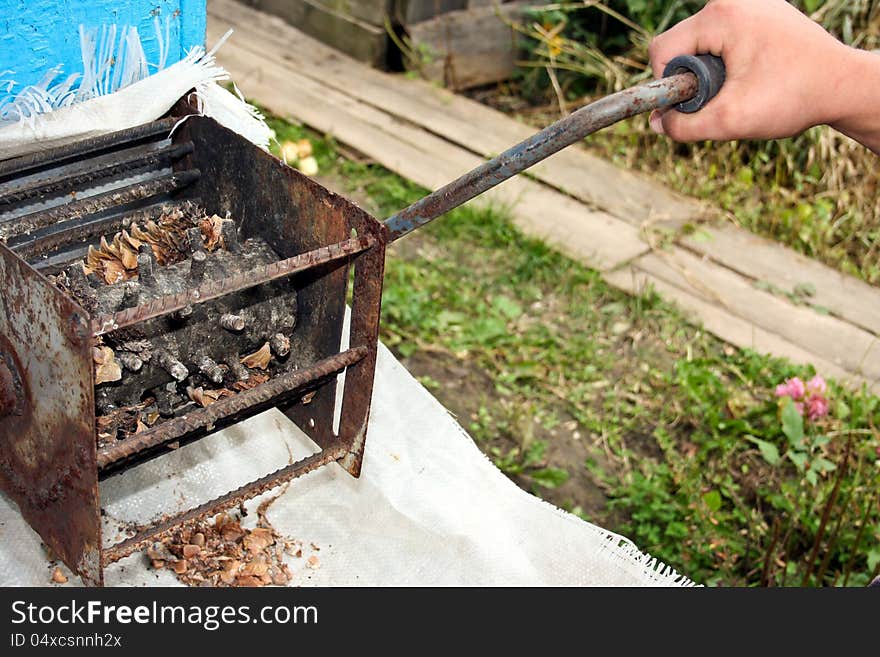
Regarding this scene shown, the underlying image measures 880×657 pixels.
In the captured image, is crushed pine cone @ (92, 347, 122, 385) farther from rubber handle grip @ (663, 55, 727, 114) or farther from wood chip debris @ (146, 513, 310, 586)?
rubber handle grip @ (663, 55, 727, 114)

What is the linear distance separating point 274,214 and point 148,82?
0.40 metres

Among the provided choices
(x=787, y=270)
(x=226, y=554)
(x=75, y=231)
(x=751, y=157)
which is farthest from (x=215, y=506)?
(x=751, y=157)

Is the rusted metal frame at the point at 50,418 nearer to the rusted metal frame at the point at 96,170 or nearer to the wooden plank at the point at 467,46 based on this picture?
the rusted metal frame at the point at 96,170

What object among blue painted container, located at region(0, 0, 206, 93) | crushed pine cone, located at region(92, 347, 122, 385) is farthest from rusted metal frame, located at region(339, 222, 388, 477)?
blue painted container, located at region(0, 0, 206, 93)

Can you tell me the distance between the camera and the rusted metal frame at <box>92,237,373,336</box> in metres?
1.45

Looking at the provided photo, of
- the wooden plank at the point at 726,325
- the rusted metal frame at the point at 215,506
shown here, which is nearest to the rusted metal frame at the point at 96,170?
the rusted metal frame at the point at 215,506

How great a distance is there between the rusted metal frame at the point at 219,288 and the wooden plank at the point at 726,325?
2.13 m

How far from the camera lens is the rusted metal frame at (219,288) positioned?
1.45 meters

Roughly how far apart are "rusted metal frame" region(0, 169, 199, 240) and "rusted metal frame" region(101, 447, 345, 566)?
0.57 meters

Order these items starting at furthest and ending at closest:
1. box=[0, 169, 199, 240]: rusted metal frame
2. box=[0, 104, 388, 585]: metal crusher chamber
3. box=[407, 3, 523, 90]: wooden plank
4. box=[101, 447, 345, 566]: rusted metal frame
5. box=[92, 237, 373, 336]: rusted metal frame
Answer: box=[407, 3, 523, 90]: wooden plank < box=[0, 169, 199, 240]: rusted metal frame < box=[101, 447, 345, 566]: rusted metal frame < box=[0, 104, 388, 585]: metal crusher chamber < box=[92, 237, 373, 336]: rusted metal frame

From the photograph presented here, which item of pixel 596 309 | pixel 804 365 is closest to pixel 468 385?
pixel 596 309

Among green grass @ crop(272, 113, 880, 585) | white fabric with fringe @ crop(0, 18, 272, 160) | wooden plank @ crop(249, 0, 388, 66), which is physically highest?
white fabric with fringe @ crop(0, 18, 272, 160)

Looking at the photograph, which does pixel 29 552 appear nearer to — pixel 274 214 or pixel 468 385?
pixel 274 214

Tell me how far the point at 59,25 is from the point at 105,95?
0.15m
